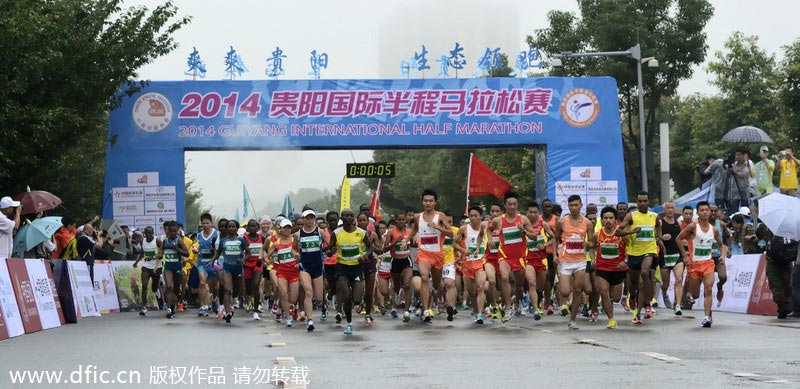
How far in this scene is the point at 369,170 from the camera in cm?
3762

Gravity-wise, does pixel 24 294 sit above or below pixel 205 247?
below

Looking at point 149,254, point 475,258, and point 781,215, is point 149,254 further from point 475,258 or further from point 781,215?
point 781,215

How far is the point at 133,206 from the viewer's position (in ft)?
114

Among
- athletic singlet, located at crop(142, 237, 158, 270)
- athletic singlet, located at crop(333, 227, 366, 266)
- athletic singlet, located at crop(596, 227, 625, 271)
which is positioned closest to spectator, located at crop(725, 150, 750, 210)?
athletic singlet, located at crop(596, 227, 625, 271)

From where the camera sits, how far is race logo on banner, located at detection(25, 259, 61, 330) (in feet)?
Result: 65.8

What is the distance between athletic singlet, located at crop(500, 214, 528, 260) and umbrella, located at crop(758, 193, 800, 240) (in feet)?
12.3

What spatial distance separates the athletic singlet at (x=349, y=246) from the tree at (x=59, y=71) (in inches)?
401

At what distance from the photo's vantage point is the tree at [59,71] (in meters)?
26.9

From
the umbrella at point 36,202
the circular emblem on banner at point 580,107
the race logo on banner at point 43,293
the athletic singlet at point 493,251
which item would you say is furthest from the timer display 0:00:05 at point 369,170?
the race logo on banner at point 43,293

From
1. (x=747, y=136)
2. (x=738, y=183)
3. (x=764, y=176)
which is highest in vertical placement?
(x=747, y=136)

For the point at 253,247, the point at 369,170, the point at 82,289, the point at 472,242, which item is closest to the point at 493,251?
the point at 472,242

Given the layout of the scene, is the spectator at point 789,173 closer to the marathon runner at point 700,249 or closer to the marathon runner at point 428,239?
the marathon runner at point 700,249

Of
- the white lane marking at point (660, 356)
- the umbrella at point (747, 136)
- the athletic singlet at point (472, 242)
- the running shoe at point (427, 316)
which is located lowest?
the running shoe at point (427, 316)

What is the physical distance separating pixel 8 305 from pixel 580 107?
2102 centimetres
